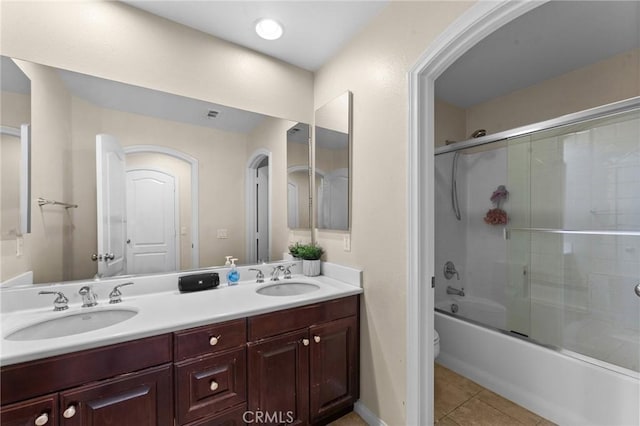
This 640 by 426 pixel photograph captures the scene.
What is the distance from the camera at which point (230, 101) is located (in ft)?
6.20

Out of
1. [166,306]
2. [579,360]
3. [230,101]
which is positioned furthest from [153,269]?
[579,360]

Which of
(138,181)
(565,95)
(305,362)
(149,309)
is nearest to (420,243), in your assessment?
(305,362)

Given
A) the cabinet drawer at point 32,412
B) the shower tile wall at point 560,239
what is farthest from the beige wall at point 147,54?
the shower tile wall at point 560,239

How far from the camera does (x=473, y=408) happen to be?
1.75 m

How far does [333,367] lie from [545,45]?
270 cm

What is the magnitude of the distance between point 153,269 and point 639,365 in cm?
309

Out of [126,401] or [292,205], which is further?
[292,205]

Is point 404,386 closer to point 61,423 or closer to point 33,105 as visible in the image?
point 61,423

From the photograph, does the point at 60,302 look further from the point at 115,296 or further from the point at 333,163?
the point at 333,163

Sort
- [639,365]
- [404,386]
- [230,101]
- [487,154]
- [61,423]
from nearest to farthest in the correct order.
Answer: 1. [61,423]
2. [404,386]
3. [639,365]
4. [230,101]
5. [487,154]

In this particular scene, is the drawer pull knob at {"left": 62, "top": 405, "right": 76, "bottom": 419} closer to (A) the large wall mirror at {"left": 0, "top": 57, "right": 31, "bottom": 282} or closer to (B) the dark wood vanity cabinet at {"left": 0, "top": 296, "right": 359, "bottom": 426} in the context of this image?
(B) the dark wood vanity cabinet at {"left": 0, "top": 296, "right": 359, "bottom": 426}

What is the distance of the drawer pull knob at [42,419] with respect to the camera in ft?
2.90

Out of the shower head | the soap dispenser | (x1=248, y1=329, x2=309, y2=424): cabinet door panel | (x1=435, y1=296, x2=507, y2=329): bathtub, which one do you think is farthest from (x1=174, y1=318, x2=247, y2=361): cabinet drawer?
the shower head

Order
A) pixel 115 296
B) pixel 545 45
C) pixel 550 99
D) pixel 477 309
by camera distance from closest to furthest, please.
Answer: pixel 115 296, pixel 545 45, pixel 550 99, pixel 477 309
